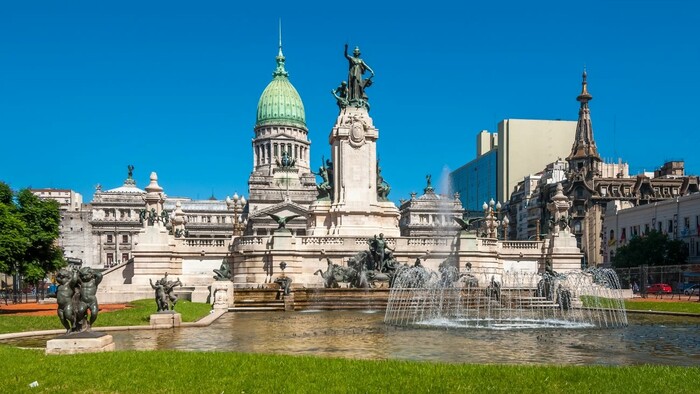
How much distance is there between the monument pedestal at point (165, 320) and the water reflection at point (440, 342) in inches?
40.9

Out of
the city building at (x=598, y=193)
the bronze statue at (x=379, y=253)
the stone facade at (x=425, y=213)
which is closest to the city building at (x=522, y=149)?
the stone facade at (x=425, y=213)

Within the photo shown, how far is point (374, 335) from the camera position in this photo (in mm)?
21453

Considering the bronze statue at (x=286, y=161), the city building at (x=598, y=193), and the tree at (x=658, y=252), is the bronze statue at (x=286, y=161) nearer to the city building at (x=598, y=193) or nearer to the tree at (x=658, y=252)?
the city building at (x=598, y=193)

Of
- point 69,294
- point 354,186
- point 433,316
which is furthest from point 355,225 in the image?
point 69,294

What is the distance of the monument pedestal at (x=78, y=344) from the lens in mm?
15258

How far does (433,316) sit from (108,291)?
2511cm

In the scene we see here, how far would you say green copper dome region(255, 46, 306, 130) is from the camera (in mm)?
152625

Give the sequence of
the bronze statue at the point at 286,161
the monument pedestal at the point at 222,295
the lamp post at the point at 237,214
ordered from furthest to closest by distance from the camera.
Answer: the bronze statue at the point at 286,161 < the lamp post at the point at 237,214 < the monument pedestal at the point at 222,295

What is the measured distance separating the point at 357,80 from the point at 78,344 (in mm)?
42463

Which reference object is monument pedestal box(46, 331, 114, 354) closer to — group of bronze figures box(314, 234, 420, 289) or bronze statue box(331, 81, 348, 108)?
group of bronze figures box(314, 234, 420, 289)

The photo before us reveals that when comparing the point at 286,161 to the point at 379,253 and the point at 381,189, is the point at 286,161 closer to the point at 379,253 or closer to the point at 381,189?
the point at 381,189

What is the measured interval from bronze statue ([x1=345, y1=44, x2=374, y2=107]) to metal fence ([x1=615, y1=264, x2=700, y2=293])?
25.6 meters

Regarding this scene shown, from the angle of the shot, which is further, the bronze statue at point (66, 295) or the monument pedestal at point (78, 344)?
the bronze statue at point (66, 295)

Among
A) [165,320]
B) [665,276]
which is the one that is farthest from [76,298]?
[665,276]
